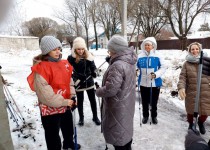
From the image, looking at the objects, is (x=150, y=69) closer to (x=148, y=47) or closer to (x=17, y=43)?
(x=148, y=47)

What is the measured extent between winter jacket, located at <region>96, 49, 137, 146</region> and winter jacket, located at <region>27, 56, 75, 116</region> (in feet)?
1.56

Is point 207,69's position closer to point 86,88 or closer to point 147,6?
point 86,88

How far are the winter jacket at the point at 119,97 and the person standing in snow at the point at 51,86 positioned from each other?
48 cm

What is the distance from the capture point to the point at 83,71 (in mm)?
4051

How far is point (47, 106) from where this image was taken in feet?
8.49

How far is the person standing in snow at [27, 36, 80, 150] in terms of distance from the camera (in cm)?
244

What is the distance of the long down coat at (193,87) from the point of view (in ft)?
11.8

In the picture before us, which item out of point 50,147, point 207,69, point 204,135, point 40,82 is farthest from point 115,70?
point 204,135

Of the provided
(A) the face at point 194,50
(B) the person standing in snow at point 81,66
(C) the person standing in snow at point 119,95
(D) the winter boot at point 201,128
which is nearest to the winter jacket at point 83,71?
(B) the person standing in snow at point 81,66

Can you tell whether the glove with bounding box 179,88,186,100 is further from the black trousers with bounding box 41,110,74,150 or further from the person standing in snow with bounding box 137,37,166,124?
the black trousers with bounding box 41,110,74,150

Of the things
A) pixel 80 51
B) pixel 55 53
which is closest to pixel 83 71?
pixel 80 51

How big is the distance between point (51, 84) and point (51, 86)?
0.08ft

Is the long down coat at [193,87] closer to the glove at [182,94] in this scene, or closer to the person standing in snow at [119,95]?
the glove at [182,94]

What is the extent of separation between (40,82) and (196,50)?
276cm
